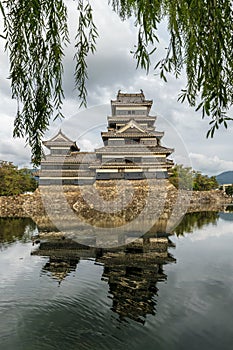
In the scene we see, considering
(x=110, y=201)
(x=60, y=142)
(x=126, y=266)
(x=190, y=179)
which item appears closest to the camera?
(x=126, y=266)

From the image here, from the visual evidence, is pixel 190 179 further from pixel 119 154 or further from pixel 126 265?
pixel 126 265

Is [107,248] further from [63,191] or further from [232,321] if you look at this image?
[63,191]

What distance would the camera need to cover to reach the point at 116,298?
217 inches

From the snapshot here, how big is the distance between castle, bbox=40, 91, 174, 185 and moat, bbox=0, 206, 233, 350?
1371 centimetres

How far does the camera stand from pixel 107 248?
10062 millimetres

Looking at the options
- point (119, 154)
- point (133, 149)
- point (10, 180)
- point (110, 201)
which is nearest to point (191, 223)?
point (110, 201)

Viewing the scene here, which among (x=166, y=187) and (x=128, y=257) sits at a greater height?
(x=166, y=187)

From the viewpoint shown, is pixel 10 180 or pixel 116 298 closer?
pixel 116 298

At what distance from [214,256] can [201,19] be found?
8.92 m

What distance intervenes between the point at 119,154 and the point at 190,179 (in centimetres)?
1937

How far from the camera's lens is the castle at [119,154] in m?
23.3

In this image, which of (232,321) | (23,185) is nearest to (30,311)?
(232,321)

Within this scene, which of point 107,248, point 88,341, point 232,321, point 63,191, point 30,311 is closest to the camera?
point 88,341

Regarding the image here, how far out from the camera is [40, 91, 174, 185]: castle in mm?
23266
